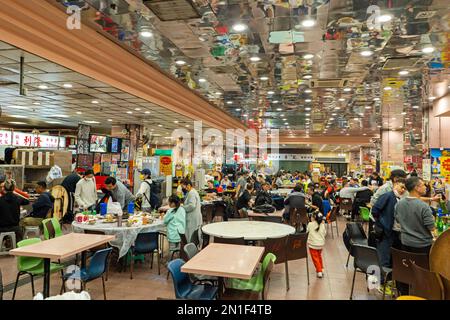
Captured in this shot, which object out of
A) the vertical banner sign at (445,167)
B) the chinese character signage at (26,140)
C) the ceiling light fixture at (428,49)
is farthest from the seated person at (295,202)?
the chinese character signage at (26,140)

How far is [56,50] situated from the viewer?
17.1ft

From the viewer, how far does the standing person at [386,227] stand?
180 inches

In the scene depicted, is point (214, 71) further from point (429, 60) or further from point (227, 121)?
point (227, 121)

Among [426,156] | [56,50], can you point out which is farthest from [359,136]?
[56,50]

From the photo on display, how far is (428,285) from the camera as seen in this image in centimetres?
293

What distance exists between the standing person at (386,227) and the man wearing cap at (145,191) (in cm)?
513

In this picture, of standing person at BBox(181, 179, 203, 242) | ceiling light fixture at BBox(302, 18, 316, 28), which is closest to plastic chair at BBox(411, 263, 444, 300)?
ceiling light fixture at BBox(302, 18, 316, 28)

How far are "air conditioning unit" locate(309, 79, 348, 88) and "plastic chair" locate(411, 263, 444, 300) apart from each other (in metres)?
5.68

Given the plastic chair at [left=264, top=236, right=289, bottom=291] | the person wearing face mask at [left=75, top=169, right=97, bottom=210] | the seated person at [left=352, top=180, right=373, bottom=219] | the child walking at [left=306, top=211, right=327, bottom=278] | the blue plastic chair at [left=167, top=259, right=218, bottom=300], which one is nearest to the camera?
the blue plastic chair at [left=167, top=259, right=218, bottom=300]

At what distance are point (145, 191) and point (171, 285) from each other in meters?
3.37

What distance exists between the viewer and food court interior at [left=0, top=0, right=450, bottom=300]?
3.92 metres

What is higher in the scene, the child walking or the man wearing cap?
the man wearing cap

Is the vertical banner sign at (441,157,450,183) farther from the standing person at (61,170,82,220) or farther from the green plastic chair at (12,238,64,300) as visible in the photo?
the standing person at (61,170,82,220)
